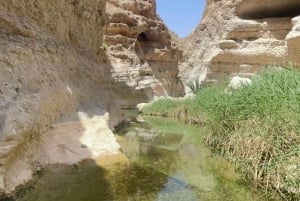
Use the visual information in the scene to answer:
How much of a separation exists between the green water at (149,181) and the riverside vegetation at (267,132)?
296 millimetres

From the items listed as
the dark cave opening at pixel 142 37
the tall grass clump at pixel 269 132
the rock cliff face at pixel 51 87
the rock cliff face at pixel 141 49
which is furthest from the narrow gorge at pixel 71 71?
the dark cave opening at pixel 142 37

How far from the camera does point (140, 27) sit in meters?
21.1

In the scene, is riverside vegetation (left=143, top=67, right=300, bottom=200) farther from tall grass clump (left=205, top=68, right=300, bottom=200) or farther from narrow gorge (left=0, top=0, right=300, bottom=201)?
narrow gorge (left=0, top=0, right=300, bottom=201)

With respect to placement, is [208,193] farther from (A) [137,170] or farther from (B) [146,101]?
(B) [146,101]

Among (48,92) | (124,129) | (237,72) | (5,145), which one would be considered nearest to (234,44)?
(237,72)

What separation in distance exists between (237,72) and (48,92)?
13.0 metres

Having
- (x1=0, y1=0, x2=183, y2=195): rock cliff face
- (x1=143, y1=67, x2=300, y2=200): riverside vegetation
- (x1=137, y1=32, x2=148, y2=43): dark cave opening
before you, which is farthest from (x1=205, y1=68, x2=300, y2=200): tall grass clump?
(x1=137, y1=32, x2=148, y2=43): dark cave opening

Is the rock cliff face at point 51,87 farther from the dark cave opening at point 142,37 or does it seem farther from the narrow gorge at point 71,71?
the dark cave opening at point 142,37

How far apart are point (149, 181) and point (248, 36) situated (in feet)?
45.9

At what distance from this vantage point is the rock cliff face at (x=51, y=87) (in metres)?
4.73

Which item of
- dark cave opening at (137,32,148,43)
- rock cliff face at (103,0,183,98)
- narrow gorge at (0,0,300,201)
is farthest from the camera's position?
dark cave opening at (137,32,148,43)

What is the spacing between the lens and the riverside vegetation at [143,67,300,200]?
441 cm

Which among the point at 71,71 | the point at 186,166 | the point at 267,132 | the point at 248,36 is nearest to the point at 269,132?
the point at 267,132

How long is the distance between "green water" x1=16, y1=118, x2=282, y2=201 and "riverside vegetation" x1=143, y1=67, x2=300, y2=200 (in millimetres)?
296
